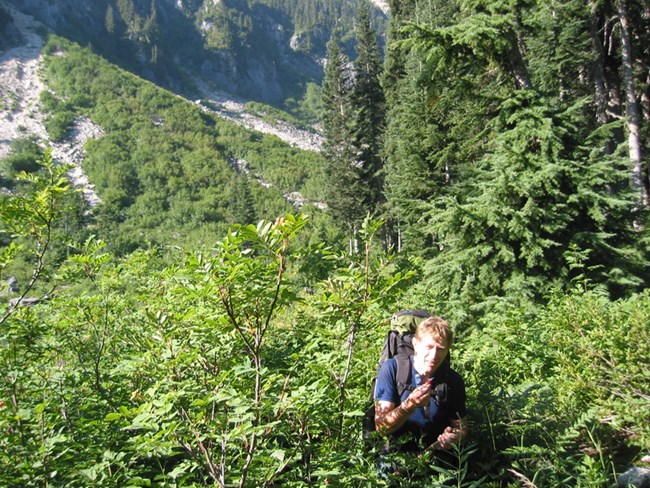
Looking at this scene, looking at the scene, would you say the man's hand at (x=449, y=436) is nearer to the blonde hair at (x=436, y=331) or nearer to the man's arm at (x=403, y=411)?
the man's arm at (x=403, y=411)

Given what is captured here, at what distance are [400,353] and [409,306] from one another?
3091 mm

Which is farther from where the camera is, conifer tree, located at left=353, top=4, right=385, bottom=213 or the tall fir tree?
conifer tree, located at left=353, top=4, right=385, bottom=213

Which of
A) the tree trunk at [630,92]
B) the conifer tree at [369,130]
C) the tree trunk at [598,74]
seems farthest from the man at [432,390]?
the conifer tree at [369,130]

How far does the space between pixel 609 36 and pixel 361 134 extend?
1589 cm

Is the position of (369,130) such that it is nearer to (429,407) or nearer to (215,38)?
(429,407)

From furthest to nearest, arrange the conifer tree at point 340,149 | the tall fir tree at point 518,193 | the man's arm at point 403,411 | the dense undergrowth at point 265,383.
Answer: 1. the conifer tree at point 340,149
2. the tall fir tree at point 518,193
3. the man's arm at point 403,411
4. the dense undergrowth at point 265,383

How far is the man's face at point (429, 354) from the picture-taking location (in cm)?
228

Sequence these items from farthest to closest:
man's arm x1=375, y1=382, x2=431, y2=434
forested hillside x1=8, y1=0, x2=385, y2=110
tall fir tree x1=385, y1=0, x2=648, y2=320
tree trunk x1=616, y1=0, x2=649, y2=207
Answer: forested hillside x1=8, y1=0, x2=385, y2=110 < tree trunk x1=616, y1=0, x2=649, y2=207 < tall fir tree x1=385, y1=0, x2=648, y2=320 < man's arm x1=375, y1=382, x2=431, y2=434

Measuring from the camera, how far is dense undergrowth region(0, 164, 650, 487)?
1.57 m

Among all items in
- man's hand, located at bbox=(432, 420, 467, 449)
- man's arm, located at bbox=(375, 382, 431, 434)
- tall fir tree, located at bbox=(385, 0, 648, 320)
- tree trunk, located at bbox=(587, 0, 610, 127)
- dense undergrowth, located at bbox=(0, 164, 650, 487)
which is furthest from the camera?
tree trunk, located at bbox=(587, 0, 610, 127)

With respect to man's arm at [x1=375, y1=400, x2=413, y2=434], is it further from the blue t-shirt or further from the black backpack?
the blue t-shirt

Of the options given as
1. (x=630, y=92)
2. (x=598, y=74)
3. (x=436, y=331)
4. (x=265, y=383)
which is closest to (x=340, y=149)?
(x=598, y=74)

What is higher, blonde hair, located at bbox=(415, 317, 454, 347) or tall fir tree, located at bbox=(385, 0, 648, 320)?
tall fir tree, located at bbox=(385, 0, 648, 320)

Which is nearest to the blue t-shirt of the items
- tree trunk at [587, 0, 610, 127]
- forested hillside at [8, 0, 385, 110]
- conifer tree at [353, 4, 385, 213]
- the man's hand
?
the man's hand
